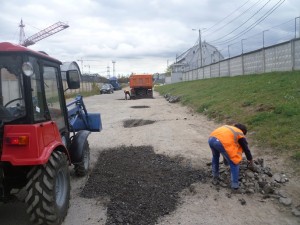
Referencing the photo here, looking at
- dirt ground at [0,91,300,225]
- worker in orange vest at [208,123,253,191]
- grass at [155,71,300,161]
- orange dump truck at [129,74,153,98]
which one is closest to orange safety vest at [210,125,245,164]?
worker in orange vest at [208,123,253,191]

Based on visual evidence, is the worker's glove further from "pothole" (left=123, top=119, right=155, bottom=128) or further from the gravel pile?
"pothole" (left=123, top=119, right=155, bottom=128)

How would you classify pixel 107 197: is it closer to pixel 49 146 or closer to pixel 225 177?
pixel 49 146

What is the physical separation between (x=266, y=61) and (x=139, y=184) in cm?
1830

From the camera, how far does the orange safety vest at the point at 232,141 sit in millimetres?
6070

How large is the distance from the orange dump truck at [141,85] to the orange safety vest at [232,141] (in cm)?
3012

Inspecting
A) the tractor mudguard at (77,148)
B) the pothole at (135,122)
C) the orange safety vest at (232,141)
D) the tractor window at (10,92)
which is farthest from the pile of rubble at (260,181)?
the pothole at (135,122)

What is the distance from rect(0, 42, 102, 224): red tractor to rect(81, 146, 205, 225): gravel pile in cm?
100

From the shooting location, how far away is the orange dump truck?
3616cm

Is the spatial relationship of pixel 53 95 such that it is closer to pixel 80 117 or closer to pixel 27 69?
pixel 27 69

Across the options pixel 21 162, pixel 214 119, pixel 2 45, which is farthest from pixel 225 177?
pixel 214 119

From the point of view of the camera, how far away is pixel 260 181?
6297 mm

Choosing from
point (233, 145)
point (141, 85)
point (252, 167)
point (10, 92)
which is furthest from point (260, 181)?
point (141, 85)

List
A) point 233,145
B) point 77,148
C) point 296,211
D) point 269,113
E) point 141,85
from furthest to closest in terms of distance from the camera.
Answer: point 141,85 → point 269,113 → point 77,148 → point 233,145 → point 296,211

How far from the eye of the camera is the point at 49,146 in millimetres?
4684
